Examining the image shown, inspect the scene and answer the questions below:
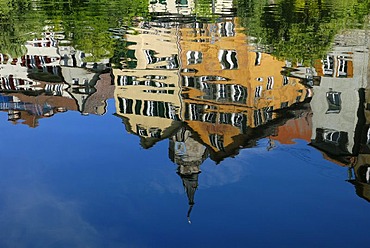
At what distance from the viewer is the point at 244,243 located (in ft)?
22.7

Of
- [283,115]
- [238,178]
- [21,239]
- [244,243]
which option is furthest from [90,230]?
[283,115]

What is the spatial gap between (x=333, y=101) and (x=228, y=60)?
5.21 meters

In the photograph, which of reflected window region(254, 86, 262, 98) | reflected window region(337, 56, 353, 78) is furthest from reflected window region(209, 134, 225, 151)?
reflected window region(337, 56, 353, 78)

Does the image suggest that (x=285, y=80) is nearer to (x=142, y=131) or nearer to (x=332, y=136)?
(x=332, y=136)

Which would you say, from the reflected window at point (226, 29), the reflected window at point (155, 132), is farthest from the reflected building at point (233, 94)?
the reflected window at point (226, 29)

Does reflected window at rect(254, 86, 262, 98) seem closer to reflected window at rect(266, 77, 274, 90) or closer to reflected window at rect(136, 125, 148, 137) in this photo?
reflected window at rect(266, 77, 274, 90)

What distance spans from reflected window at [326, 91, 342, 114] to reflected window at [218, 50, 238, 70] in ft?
12.1

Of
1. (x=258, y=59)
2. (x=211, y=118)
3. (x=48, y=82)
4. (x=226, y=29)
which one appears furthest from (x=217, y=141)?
(x=226, y=29)

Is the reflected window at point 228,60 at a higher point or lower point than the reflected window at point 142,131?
higher

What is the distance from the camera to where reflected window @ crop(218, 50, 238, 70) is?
18453 millimetres

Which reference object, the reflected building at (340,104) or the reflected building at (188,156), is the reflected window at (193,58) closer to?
the reflected building at (340,104)

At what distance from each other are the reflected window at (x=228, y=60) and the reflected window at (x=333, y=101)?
3.69m

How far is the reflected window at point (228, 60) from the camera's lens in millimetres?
18453

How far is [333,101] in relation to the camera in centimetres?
1512
